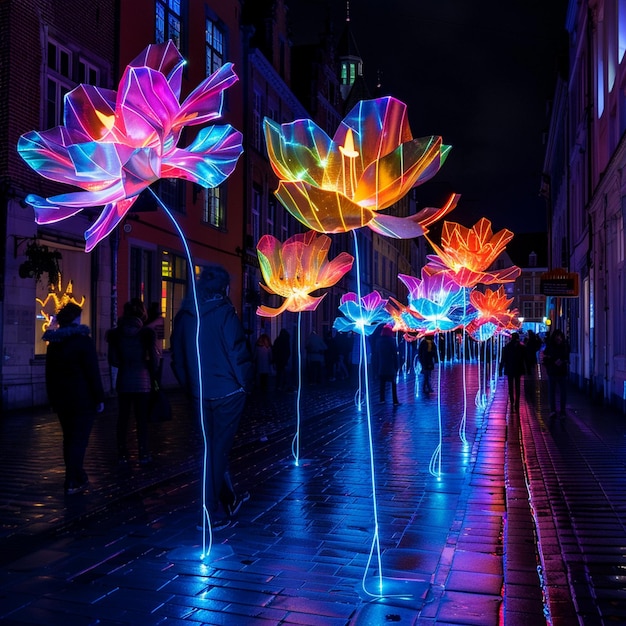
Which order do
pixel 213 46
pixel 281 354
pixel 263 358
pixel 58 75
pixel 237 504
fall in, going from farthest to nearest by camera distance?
pixel 213 46, pixel 281 354, pixel 263 358, pixel 58 75, pixel 237 504

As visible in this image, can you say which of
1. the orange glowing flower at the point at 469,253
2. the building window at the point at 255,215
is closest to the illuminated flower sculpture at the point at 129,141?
the orange glowing flower at the point at 469,253

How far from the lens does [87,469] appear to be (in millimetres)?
8164

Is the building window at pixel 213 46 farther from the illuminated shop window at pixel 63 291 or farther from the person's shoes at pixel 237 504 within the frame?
the person's shoes at pixel 237 504

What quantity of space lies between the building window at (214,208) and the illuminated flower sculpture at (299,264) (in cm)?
1333

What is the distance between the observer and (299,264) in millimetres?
10141

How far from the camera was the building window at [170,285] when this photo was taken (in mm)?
20641

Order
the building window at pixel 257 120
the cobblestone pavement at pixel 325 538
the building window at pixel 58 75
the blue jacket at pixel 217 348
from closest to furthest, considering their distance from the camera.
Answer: the cobblestone pavement at pixel 325 538, the blue jacket at pixel 217 348, the building window at pixel 58 75, the building window at pixel 257 120

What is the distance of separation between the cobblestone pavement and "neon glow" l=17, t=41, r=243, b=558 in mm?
2193

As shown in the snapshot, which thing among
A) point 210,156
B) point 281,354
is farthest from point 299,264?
point 281,354

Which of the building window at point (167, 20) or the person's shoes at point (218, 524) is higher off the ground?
the building window at point (167, 20)

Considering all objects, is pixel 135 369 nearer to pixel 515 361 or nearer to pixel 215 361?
pixel 215 361

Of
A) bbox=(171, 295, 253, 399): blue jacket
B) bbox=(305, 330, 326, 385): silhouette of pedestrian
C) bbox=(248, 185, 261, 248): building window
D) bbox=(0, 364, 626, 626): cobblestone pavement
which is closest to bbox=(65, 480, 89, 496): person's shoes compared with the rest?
bbox=(0, 364, 626, 626): cobblestone pavement

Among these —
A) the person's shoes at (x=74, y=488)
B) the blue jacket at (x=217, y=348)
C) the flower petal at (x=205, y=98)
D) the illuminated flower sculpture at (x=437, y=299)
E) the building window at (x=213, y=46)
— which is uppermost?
the building window at (x=213, y=46)

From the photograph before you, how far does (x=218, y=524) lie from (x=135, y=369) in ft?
10.5
